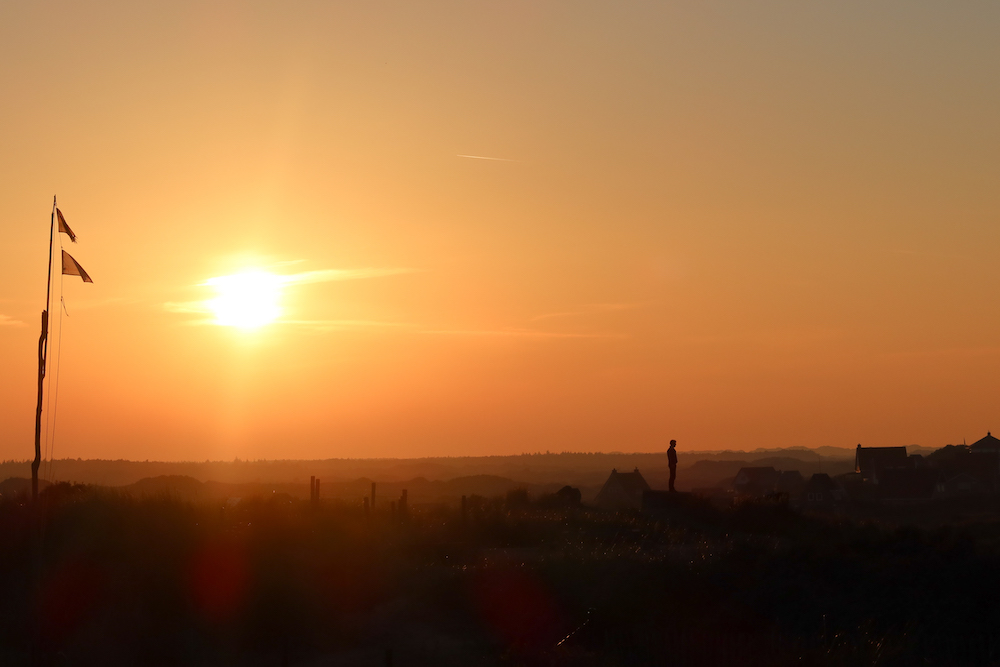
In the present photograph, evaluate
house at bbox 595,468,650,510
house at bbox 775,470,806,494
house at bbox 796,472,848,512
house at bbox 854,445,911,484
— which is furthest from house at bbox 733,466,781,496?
house at bbox 595,468,650,510

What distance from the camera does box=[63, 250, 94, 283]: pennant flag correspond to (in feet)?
79.8

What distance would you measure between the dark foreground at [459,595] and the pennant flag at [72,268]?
6.57 meters

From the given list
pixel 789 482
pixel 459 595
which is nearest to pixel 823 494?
pixel 789 482

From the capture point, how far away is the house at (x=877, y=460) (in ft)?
305

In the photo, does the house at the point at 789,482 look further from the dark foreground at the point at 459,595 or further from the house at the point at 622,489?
the dark foreground at the point at 459,595

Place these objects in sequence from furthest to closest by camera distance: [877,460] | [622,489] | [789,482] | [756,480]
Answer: [756,480]
[789,482]
[877,460]
[622,489]

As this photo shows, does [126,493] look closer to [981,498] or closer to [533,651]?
[533,651]

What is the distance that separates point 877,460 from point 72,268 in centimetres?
8605

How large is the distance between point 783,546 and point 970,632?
7.87 meters

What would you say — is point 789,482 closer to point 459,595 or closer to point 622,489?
point 622,489

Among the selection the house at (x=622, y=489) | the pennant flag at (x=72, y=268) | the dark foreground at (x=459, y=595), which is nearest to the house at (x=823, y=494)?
the house at (x=622, y=489)

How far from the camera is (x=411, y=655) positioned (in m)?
22.0

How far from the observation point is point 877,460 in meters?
94.9

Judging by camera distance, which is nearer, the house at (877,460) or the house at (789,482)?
the house at (877,460)
